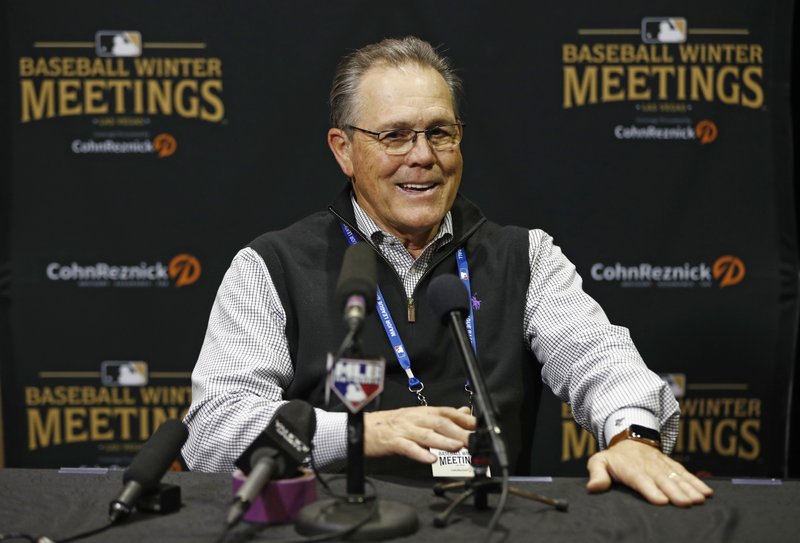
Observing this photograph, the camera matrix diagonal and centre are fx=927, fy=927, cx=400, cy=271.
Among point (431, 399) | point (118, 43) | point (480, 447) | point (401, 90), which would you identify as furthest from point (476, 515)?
point (118, 43)

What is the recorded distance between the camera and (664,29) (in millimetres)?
3844

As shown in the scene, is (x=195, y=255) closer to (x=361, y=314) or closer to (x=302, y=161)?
(x=302, y=161)

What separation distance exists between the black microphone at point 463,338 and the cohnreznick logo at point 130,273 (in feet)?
7.82

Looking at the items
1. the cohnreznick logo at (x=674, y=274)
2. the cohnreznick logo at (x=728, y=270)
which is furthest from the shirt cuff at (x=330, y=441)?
the cohnreznick logo at (x=728, y=270)

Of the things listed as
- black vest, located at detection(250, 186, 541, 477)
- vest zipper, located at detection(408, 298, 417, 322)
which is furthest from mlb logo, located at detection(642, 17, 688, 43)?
vest zipper, located at detection(408, 298, 417, 322)

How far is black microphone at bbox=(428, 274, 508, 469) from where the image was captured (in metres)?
1.50

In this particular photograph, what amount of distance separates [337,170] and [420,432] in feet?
7.20

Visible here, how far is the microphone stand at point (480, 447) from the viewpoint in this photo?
1.50 m

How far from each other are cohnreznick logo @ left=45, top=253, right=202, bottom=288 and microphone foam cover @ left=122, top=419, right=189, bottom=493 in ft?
7.14

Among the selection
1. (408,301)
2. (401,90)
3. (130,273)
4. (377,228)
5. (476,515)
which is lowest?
(476,515)

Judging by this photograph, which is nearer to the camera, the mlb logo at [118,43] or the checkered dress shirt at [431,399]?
the checkered dress shirt at [431,399]

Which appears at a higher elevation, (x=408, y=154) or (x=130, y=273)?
(x=408, y=154)

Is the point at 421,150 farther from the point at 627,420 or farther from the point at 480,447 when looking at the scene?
the point at 480,447

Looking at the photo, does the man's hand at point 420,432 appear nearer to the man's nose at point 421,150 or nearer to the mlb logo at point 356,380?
the mlb logo at point 356,380
